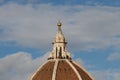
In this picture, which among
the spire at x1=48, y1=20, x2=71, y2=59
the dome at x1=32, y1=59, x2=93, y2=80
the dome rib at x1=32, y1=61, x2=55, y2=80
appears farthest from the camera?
the spire at x1=48, y1=20, x2=71, y2=59

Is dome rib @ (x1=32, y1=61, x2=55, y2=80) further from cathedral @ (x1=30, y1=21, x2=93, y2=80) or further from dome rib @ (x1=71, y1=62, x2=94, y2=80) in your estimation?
dome rib @ (x1=71, y1=62, x2=94, y2=80)

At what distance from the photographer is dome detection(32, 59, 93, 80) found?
105750mm

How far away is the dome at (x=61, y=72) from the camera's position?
347 ft

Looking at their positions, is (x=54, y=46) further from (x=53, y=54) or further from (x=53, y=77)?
(x=53, y=77)

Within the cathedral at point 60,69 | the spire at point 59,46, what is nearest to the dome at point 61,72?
the cathedral at point 60,69

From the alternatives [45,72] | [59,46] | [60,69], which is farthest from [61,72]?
[59,46]

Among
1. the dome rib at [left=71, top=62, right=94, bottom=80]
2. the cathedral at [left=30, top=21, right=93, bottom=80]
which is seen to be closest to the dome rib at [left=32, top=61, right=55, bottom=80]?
the cathedral at [left=30, top=21, right=93, bottom=80]

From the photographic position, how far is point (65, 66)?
353ft

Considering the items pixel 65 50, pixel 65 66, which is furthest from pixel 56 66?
pixel 65 50

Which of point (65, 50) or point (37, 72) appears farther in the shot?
point (65, 50)

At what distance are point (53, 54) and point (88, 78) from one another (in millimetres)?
10027

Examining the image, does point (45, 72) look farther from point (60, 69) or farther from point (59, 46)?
point (59, 46)

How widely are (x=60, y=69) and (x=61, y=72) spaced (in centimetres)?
61

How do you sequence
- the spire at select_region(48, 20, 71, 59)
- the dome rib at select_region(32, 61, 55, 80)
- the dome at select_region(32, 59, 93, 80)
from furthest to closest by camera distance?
the spire at select_region(48, 20, 71, 59) → the dome rib at select_region(32, 61, 55, 80) → the dome at select_region(32, 59, 93, 80)
